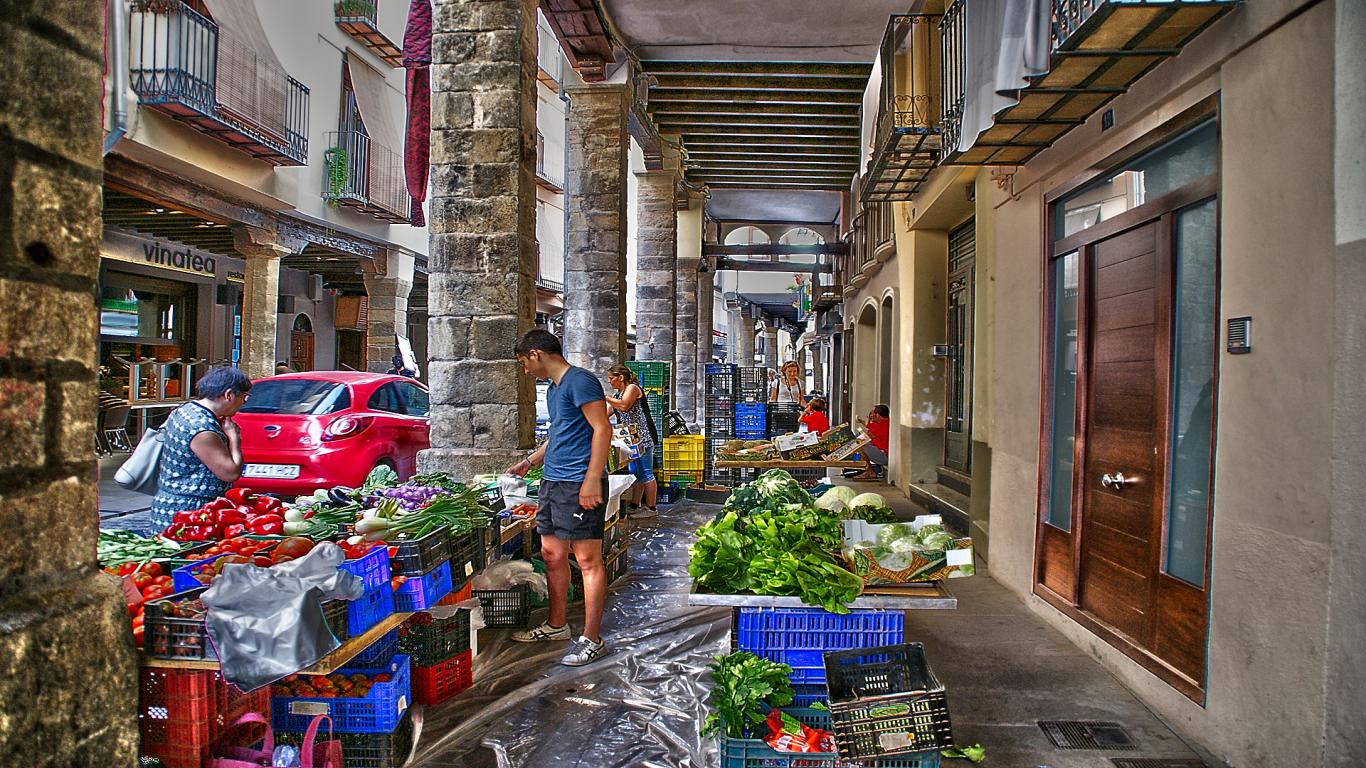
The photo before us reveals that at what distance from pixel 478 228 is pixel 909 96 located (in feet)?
11.2

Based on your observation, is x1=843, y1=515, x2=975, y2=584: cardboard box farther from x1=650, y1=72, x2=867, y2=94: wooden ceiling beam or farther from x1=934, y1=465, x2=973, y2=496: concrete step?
x1=650, y1=72, x2=867, y2=94: wooden ceiling beam

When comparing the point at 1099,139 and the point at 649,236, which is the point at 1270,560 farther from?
the point at 649,236

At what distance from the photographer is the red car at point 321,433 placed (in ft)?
26.7

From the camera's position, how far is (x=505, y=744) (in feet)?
11.8

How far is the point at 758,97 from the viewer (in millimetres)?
13039

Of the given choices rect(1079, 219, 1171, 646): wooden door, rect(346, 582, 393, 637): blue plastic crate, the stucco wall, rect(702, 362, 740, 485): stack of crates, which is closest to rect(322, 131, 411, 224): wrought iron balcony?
rect(702, 362, 740, 485): stack of crates

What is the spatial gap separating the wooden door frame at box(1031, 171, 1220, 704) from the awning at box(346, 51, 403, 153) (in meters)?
16.5

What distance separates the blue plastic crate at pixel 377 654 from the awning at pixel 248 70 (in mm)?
12017

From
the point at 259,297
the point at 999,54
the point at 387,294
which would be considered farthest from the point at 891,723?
the point at 387,294

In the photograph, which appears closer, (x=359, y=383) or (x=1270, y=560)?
(x=1270, y=560)

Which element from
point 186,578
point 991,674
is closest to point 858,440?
point 991,674

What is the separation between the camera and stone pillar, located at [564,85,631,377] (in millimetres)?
9906

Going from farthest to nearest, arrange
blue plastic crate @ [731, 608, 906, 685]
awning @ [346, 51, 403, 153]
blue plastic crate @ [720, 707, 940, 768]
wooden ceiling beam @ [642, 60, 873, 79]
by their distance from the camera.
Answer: awning @ [346, 51, 403, 153] → wooden ceiling beam @ [642, 60, 873, 79] → blue plastic crate @ [731, 608, 906, 685] → blue plastic crate @ [720, 707, 940, 768]

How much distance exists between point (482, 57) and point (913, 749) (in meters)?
5.28
